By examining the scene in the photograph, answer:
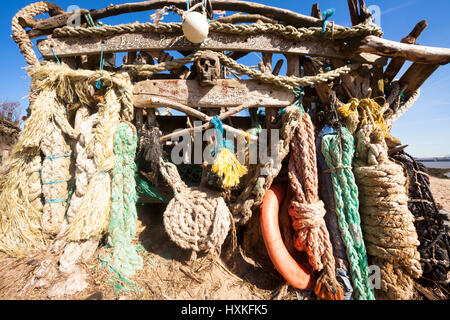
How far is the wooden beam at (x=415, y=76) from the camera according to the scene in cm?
235

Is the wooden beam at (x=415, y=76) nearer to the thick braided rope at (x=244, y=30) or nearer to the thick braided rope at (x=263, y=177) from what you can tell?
the thick braided rope at (x=244, y=30)

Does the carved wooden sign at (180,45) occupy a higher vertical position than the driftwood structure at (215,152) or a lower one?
higher

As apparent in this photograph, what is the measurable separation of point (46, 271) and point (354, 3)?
4.17 m

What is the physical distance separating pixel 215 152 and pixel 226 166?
0.23 meters

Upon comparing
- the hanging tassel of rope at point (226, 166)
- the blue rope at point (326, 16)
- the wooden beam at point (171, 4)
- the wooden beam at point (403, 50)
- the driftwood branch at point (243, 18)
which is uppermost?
the driftwood branch at point (243, 18)

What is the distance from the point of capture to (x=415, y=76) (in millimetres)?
2398

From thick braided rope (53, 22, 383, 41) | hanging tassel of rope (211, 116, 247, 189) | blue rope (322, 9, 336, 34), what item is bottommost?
hanging tassel of rope (211, 116, 247, 189)

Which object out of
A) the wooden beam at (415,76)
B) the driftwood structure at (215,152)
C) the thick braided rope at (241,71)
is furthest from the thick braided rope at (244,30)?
the wooden beam at (415,76)

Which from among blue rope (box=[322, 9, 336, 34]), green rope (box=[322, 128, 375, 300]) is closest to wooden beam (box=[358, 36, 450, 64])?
blue rope (box=[322, 9, 336, 34])

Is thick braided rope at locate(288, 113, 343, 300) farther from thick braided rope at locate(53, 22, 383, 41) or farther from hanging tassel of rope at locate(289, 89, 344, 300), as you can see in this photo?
thick braided rope at locate(53, 22, 383, 41)

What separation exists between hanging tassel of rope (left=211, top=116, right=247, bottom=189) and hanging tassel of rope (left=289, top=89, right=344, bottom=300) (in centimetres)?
54

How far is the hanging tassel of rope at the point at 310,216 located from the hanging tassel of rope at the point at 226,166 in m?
0.54

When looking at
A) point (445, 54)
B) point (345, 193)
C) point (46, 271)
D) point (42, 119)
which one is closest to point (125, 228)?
point (46, 271)

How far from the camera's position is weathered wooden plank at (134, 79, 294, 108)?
204cm
